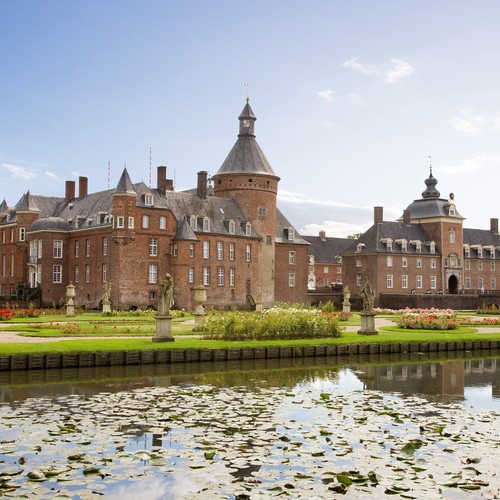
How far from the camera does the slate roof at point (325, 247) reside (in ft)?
311

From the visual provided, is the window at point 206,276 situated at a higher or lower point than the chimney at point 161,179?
lower

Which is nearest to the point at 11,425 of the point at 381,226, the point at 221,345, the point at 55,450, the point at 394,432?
the point at 55,450

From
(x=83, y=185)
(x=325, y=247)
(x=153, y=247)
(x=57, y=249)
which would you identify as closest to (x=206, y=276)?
(x=153, y=247)

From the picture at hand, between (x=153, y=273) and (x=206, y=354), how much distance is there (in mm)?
34667

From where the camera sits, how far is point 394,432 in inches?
507

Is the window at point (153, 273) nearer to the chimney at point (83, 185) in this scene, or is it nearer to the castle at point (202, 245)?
the castle at point (202, 245)

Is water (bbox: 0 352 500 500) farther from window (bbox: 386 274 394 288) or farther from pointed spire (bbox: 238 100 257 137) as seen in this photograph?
window (bbox: 386 274 394 288)

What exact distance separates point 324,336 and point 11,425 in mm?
17897

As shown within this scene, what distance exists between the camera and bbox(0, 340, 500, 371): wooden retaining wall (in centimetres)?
2127

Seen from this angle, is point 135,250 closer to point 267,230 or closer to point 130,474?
point 267,230

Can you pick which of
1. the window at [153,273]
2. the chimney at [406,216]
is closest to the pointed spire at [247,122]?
the window at [153,273]

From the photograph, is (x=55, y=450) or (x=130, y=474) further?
(x=55, y=450)

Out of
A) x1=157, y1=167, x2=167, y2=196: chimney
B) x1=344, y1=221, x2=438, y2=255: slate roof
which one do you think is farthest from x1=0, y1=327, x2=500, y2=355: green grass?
x1=344, y1=221, x2=438, y2=255: slate roof

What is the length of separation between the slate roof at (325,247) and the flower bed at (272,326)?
211 ft
